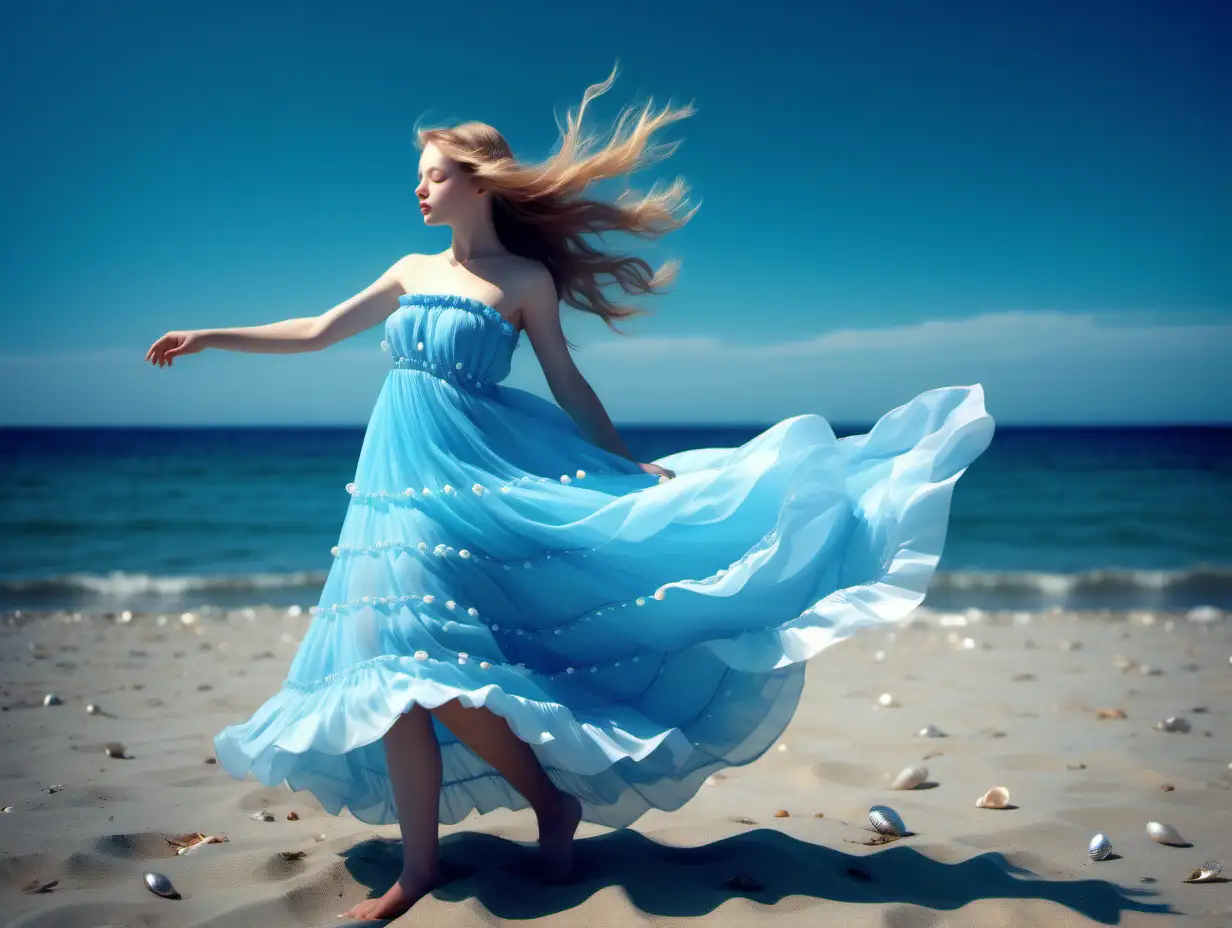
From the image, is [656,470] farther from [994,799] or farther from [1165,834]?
[1165,834]

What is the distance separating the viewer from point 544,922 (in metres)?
2.78

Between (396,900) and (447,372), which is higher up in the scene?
(447,372)

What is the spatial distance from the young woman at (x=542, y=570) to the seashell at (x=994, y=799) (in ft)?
4.92

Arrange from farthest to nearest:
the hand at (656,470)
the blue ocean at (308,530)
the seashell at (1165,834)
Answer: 1. the blue ocean at (308,530)
2. the seashell at (1165,834)
3. the hand at (656,470)

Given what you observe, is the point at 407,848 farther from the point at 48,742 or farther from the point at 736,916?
the point at 48,742

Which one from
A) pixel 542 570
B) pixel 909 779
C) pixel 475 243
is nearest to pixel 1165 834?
pixel 909 779

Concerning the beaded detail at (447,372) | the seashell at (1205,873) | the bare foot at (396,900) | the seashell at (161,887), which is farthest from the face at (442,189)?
the seashell at (1205,873)

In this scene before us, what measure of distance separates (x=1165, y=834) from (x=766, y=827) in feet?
4.17

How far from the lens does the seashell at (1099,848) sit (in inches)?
133

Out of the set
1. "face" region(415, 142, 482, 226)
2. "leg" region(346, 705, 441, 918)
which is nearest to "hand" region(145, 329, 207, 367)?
"face" region(415, 142, 482, 226)

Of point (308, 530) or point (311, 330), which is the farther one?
point (308, 530)

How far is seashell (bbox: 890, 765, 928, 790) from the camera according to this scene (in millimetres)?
4262

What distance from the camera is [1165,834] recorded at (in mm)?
3506

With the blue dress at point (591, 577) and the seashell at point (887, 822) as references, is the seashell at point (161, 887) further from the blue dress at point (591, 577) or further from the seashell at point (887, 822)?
the seashell at point (887, 822)
